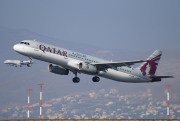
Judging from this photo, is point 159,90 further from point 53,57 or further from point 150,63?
point 53,57

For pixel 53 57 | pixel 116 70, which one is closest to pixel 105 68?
pixel 116 70

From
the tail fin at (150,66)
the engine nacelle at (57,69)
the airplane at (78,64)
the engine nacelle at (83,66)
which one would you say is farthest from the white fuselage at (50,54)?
the tail fin at (150,66)

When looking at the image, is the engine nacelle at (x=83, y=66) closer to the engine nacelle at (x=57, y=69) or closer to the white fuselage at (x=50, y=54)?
the white fuselage at (x=50, y=54)

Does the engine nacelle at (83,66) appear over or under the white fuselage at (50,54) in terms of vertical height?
under

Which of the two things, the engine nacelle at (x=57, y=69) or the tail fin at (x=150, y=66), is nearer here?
the engine nacelle at (x=57, y=69)

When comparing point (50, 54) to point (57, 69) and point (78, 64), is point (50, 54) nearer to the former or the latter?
point (78, 64)

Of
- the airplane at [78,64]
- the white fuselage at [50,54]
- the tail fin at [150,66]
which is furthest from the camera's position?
the tail fin at [150,66]

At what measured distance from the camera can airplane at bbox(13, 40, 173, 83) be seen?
97.6 meters

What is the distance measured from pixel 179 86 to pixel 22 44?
352 ft

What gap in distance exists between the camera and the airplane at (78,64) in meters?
97.6

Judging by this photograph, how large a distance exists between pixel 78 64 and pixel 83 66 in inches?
34.2

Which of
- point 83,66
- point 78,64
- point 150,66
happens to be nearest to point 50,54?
point 78,64

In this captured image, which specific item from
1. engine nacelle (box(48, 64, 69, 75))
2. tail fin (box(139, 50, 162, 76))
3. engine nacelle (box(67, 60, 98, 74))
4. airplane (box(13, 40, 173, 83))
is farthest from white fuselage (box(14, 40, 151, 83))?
tail fin (box(139, 50, 162, 76))

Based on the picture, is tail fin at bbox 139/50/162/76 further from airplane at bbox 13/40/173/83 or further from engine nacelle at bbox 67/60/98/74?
engine nacelle at bbox 67/60/98/74
